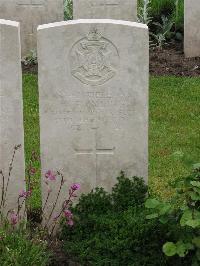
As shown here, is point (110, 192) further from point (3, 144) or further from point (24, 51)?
point (24, 51)

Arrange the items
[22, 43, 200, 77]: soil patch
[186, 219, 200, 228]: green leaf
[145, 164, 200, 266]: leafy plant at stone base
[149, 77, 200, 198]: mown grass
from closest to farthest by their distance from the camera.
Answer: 1. [186, 219, 200, 228]: green leaf
2. [145, 164, 200, 266]: leafy plant at stone base
3. [149, 77, 200, 198]: mown grass
4. [22, 43, 200, 77]: soil patch

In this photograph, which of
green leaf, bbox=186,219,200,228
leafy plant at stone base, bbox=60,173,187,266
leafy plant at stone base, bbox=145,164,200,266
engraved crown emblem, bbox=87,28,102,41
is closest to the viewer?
green leaf, bbox=186,219,200,228

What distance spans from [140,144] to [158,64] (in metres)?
5.15

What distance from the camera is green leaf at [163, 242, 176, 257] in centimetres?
509

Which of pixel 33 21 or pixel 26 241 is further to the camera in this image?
pixel 33 21

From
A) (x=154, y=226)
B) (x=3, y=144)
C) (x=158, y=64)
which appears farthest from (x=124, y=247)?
(x=158, y=64)

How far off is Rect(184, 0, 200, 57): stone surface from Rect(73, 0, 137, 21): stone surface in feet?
2.41

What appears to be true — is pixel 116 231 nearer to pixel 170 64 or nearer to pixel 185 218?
pixel 185 218

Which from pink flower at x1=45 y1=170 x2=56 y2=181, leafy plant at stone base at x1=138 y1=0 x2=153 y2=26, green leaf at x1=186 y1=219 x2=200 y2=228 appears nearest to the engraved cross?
pink flower at x1=45 y1=170 x2=56 y2=181

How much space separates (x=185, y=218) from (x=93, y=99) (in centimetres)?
124

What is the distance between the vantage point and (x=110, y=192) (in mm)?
6113

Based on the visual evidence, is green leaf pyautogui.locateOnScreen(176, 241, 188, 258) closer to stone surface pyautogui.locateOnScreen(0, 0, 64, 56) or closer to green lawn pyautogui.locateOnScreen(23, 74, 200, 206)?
green lawn pyautogui.locateOnScreen(23, 74, 200, 206)

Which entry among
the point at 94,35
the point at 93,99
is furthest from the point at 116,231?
the point at 94,35

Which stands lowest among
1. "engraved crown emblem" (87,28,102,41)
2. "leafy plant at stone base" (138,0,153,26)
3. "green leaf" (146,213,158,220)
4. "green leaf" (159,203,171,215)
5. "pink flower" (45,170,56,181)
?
"green leaf" (146,213,158,220)
